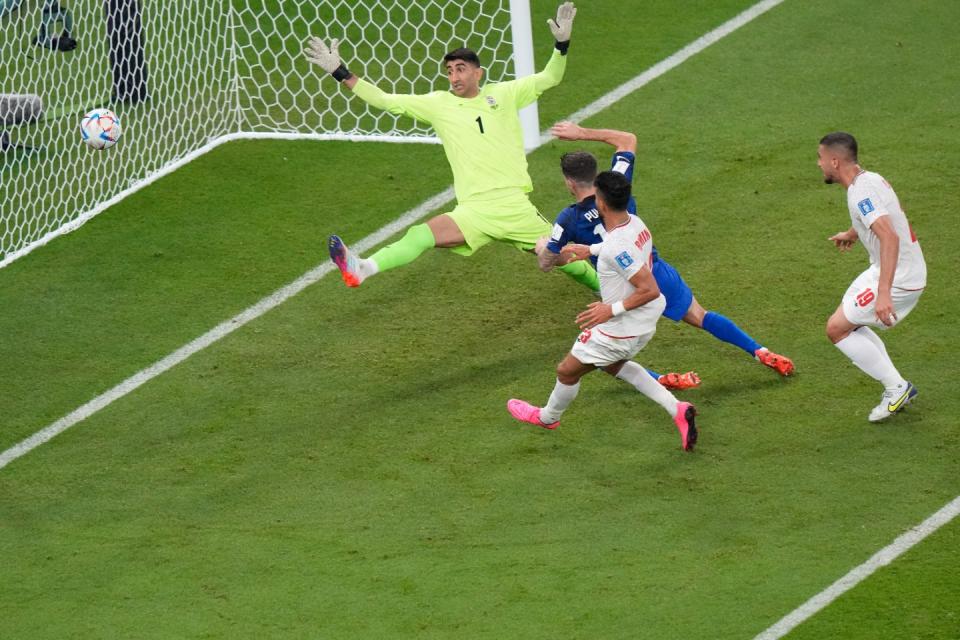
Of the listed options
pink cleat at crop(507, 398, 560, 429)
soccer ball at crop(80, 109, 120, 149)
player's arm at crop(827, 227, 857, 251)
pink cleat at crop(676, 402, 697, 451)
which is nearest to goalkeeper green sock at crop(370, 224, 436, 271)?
pink cleat at crop(507, 398, 560, 429)

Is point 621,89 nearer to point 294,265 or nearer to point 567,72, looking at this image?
point 567,72

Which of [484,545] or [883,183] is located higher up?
[883,183]

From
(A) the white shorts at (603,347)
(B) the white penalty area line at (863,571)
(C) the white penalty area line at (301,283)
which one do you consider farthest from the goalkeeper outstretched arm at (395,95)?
(B) the white penalty area line at (863,571)

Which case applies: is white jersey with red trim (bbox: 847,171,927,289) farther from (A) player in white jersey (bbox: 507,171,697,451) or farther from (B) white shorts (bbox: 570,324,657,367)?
(B) white shorts (bbox: 570,324,657,367)

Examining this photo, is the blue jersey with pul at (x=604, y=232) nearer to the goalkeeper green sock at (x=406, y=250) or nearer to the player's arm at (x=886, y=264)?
the goalkeeper green sock at (x=406, y=250)

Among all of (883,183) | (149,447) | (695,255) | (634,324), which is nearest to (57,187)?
(149,447)

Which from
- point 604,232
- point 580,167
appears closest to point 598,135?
point 580,167

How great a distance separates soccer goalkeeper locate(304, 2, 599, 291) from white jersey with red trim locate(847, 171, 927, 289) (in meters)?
2.05

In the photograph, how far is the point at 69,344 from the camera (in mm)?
10664

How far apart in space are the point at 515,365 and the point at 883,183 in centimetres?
265

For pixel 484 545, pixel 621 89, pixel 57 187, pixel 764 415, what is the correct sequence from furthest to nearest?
1. pixel 621 89
2. pixel 57 187
3. pixel 764 415
4. pixel 484 545

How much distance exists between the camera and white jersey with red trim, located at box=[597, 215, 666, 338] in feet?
27.8

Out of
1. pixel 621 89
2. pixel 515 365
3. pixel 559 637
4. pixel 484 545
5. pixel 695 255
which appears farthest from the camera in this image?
pixel 621 89

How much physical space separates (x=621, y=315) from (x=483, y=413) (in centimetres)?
134
